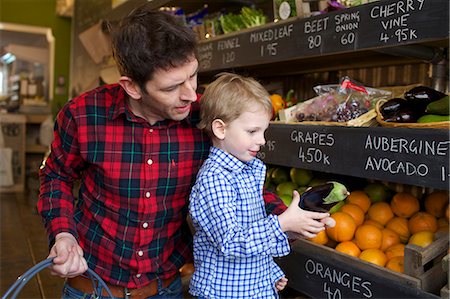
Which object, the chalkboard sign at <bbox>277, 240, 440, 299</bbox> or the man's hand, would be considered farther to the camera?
the chalkboard sign at <bbox>277, 240, 440, 299</bbox>

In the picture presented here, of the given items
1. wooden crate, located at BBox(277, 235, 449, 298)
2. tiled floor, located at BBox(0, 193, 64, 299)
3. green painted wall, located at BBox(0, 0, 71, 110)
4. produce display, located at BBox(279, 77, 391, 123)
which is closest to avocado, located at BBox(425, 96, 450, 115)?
produce display, located at BBox(279, 77, 391, 123)

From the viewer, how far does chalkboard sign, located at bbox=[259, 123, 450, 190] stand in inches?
49.0

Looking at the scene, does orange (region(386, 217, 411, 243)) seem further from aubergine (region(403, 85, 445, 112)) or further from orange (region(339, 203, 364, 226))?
aubergine (region(403, 85, 445, 112))

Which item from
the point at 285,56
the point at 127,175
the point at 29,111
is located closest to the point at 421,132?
the point at 285,56

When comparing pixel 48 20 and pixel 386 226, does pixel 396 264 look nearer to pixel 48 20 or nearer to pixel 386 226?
pixel 386 226

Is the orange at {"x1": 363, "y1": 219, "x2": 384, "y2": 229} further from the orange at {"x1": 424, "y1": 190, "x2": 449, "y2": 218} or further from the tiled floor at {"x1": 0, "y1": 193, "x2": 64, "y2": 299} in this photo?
the tiled floor at {"x1": 0, "y1": 193, "x2": 64, "y2": 299}

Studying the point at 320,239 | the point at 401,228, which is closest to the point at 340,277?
the point at 320,239

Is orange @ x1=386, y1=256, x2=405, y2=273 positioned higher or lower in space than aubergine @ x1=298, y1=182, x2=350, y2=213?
lower

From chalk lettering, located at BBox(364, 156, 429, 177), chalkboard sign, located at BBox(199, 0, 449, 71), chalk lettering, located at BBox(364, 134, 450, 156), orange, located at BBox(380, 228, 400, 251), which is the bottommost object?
orange, located at BBox(380, 228, 400, 251)

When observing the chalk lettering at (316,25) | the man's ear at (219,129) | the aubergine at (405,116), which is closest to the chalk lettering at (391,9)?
the chalk lettering at (316,25)

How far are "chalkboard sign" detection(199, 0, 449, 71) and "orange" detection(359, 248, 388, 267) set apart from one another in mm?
698

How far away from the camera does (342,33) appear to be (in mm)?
1533

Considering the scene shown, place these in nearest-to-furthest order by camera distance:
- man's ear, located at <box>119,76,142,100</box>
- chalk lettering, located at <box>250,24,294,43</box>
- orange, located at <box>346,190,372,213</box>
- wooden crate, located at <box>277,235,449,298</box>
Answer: man's ear, located at <box>119,76,142,100</box>, wooden crate, located at <box>277,235,449,298</box>, chalk lettering, located at <box>250,24,294,43</box>, orange, located at <box>346,190,372,213</box>

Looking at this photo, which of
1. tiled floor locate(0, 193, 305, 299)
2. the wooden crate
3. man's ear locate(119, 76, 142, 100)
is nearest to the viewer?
man's ear locate(119, 76, 142, 100)
